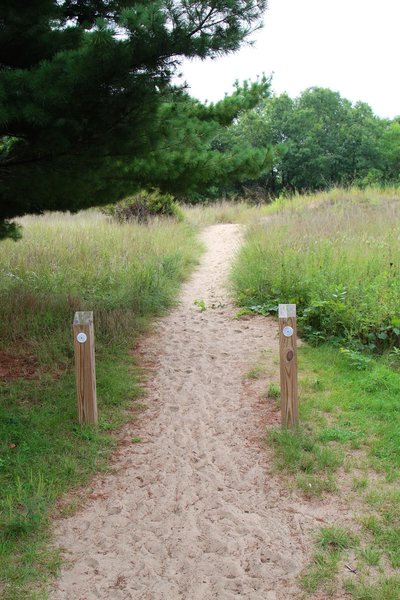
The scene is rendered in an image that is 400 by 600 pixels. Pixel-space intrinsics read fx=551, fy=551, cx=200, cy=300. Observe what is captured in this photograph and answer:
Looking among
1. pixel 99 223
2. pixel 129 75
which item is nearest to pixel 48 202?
pixel 129 75

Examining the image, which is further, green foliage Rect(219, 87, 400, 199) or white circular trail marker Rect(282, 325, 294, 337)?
green foliage Rect(219, 87, 400, 199)

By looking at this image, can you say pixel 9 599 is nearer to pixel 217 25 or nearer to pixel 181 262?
pixel 217 25

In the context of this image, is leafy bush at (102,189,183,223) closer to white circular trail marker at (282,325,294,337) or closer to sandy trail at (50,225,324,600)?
sandy trail at (50,225,324,600)

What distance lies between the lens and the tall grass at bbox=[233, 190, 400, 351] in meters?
6.32

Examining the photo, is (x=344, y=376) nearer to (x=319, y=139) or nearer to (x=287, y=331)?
(x=287, y=331)

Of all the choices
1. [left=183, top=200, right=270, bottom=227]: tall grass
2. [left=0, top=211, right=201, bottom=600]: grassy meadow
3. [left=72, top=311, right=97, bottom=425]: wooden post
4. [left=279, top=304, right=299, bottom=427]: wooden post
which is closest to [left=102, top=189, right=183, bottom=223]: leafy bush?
[left=183, top=200, right=270, bottom=227]: tall grass

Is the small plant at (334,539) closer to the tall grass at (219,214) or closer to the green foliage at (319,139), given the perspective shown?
the tall grass at (219,214)

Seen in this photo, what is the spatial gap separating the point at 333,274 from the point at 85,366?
3.89 metres

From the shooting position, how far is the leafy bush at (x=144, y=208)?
50.0 feet

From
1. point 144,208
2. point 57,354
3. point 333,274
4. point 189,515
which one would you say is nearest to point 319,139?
point 144,208

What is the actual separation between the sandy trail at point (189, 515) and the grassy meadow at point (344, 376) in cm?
23

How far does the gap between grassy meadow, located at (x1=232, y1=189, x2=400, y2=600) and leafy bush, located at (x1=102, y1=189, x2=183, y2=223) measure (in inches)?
216

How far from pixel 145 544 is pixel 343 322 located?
3.92 m

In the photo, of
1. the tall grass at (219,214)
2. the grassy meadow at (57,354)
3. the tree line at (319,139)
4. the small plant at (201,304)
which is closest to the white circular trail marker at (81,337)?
the grassy meadow at (57,354)
